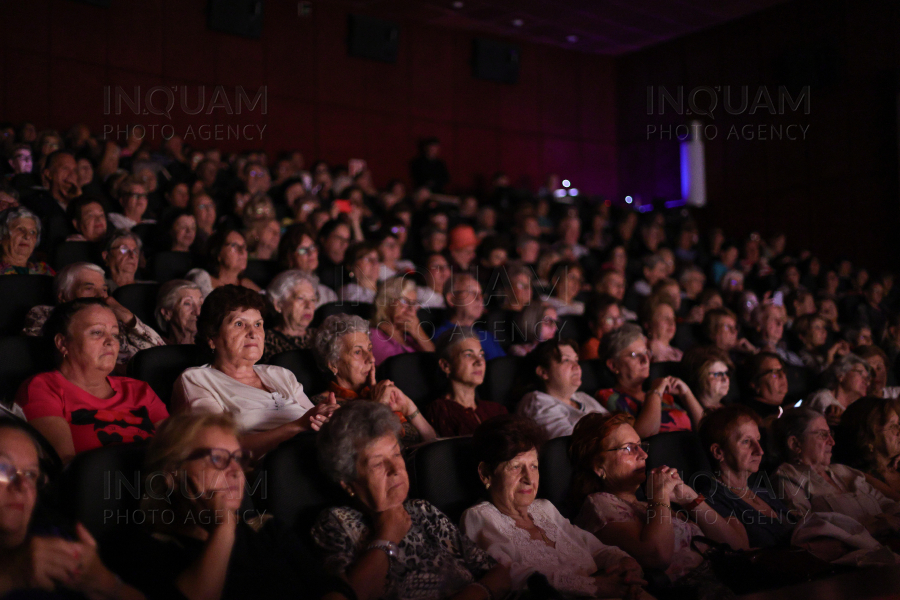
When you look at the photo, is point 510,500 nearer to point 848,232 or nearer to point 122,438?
point 122,438

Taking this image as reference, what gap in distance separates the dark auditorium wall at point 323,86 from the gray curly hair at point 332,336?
4.73 metres

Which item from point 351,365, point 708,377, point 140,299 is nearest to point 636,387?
point 708,377

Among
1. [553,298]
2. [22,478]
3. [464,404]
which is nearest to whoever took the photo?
[22,478]

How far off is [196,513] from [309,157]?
6.14 meters

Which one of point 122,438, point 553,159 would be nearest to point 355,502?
point 122,438

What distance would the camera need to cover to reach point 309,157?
7.05 metres

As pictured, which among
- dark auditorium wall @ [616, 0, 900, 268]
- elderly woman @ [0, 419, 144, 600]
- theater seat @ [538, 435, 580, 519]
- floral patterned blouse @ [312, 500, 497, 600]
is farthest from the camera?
dark auditorium wall @ [616, 0, 900, 268]

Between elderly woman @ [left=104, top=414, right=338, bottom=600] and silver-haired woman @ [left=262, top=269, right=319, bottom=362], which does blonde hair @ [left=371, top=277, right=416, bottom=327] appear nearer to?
silver-haired woman @ [left=262, top=269, right=319, bottom=362]

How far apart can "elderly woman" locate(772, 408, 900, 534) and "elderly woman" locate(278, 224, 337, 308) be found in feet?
5.78

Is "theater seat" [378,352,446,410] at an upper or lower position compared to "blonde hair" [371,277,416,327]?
lower

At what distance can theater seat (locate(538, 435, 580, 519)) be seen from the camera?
71.1 inches

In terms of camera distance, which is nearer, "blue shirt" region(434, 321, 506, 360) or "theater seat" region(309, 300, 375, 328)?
"theater seat" region(309, 300, 375, 328)

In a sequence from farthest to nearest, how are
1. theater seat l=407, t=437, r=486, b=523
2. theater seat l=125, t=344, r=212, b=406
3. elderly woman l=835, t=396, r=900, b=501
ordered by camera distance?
elderly woman l=835, t=396, r=900, b=501
theater seat l=125, t=344, r=212, b=406
theater seat l=407, t=437, r=486, b=523

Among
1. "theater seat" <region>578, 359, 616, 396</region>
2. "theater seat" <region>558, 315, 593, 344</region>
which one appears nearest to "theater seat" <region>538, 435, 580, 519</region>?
"theater seat" <region>578, 359, 616, 396</region>
